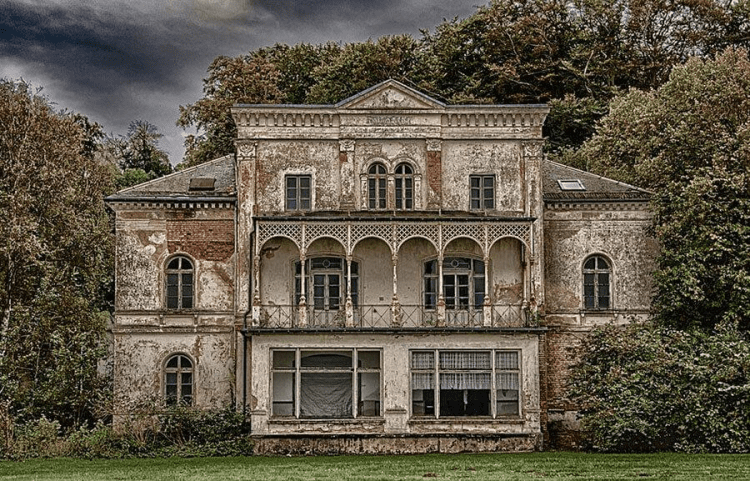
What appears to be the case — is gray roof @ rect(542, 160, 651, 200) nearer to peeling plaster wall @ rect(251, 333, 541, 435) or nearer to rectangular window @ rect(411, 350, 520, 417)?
peeling plaster wall @ rect(251, 333, 541, 435)

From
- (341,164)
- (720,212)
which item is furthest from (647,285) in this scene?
(341,164)

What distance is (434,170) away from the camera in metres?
31.3

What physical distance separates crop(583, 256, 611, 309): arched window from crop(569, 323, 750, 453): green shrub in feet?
9.79

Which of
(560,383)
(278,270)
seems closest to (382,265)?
(278,270)

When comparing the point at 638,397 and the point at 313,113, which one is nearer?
the point at 638,397

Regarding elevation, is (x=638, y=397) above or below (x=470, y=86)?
below

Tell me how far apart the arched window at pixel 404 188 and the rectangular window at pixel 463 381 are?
467 cm

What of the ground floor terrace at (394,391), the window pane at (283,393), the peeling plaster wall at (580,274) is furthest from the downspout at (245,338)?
the peeling plaster wall at (580,274)

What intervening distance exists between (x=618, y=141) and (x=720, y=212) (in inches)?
313

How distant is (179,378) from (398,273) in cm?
744

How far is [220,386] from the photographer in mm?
31203

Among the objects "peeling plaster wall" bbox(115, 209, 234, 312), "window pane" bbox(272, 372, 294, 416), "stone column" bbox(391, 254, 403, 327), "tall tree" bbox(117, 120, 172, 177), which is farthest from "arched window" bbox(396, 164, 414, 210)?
"tall tree" bbox(117, 120, 172, 177)

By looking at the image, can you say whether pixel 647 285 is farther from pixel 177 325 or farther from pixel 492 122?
pixel 177 325

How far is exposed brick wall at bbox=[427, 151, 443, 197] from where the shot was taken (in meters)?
31.3
